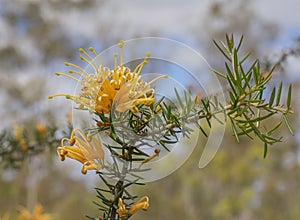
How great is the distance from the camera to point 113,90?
0.29 metres

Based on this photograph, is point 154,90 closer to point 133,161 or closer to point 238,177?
point 133,161

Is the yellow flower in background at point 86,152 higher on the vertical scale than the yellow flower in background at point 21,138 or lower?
lower

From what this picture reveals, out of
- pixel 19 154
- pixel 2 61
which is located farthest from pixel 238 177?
pixel 19 154

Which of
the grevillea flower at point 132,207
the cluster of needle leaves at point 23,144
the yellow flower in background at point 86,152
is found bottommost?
the grevillea flower at point 132,207

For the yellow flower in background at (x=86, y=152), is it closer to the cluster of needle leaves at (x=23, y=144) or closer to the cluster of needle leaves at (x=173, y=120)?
the cluster of needle leaves at (x=173, y=120)

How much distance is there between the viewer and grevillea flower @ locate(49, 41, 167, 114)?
0.96 ft

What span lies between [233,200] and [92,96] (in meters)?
9.27

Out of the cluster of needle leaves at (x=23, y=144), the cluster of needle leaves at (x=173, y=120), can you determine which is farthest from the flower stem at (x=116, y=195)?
the cluster of needle leaves at (x=23, y=144)

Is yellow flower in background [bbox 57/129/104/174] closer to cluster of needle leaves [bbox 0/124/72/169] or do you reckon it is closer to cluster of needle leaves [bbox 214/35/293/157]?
cluster of needle leaves [bbox 214/35/293/157]

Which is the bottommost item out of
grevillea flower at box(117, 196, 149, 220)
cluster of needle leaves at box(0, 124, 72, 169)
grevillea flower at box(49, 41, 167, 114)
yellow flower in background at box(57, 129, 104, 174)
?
grevillea flower at box(117, 196, 149, 220)

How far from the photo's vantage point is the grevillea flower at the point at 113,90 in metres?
0.29

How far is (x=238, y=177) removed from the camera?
367 inches

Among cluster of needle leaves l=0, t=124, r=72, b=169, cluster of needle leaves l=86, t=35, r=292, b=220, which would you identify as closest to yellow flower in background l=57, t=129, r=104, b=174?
cluster of needle leaves l=86, t=35, r=292, b=220

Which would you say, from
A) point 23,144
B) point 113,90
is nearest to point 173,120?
point 113,90
